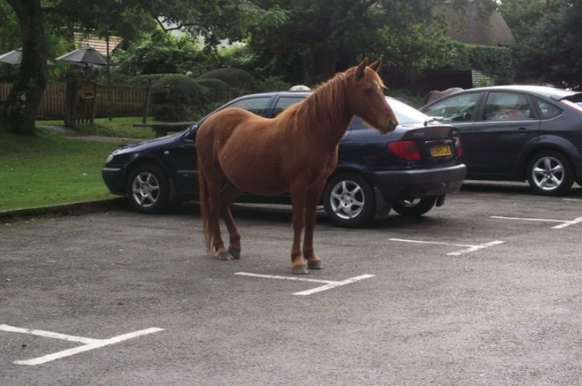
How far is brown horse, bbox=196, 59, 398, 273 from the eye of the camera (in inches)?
384

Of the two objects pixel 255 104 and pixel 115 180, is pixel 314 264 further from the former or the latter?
pixel 115 180

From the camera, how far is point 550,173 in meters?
16.2

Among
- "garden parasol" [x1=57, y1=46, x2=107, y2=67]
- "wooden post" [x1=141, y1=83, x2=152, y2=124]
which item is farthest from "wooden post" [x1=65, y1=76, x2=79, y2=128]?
"garden parasol" [x1=57, y1=46, x2=107, y2=67]

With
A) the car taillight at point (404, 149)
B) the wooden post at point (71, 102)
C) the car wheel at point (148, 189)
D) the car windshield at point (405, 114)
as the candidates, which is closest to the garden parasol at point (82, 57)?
the wooden post at point (71, 102)

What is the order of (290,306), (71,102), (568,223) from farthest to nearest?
1. (71,102)
2. (568,223)
3. (290,306)

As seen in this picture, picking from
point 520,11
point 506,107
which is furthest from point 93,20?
point 520,11

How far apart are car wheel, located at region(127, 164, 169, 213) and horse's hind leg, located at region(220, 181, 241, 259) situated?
11.0ft

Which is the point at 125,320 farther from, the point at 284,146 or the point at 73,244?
the point at 73,244

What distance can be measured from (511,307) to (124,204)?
8025 mm

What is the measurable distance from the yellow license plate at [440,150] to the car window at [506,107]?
13.1 ft

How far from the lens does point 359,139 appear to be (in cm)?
1280

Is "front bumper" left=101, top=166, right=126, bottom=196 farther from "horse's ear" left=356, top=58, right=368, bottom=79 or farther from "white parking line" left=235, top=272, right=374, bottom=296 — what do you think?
"horse's ear" left=356, top=58, right=368, bottom=79

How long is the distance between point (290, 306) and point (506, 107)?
9762 millimetres

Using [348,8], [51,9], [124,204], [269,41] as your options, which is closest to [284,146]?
[124,204]
